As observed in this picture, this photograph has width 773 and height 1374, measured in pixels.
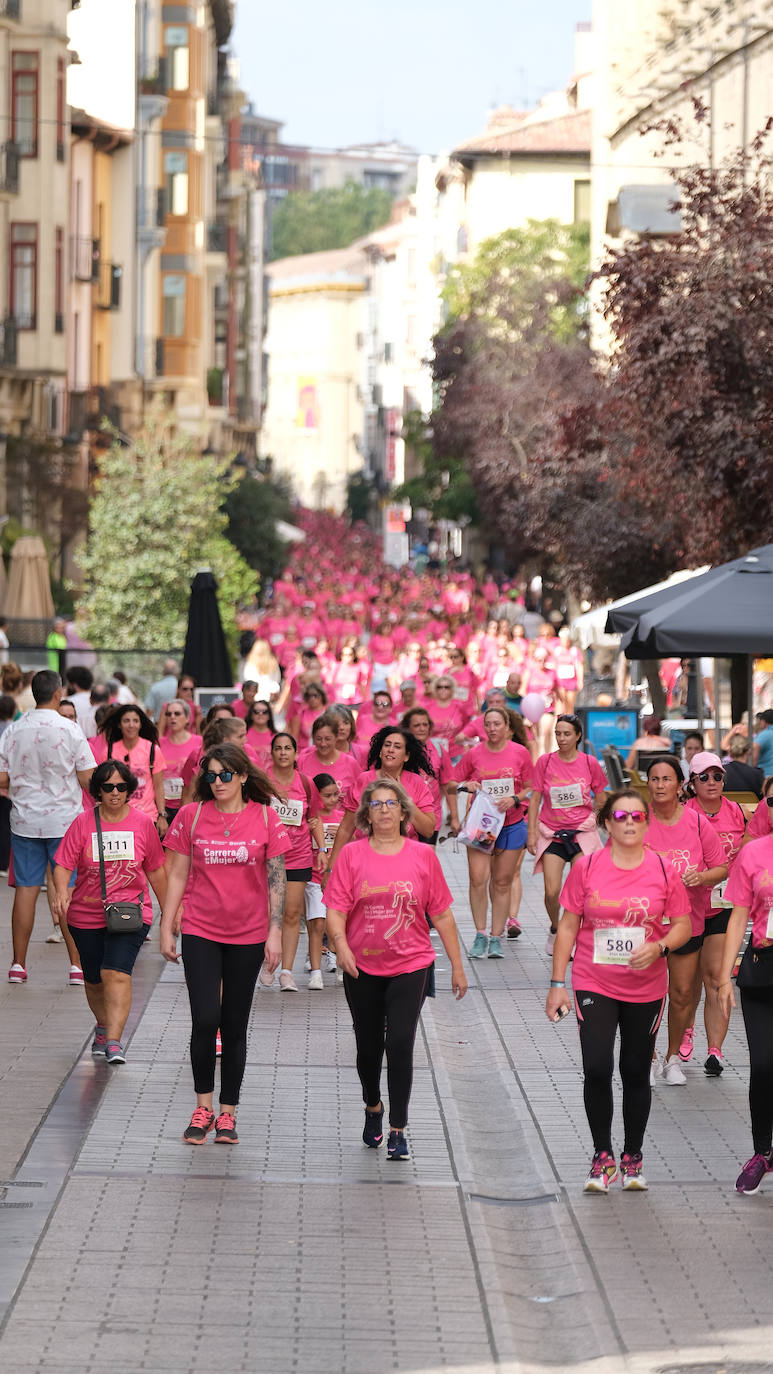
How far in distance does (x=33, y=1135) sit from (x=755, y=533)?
1354 cm

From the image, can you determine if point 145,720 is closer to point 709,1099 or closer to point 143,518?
point 709,1099

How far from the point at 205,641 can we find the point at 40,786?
488 inches

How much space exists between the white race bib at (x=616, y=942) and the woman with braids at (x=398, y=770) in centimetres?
325

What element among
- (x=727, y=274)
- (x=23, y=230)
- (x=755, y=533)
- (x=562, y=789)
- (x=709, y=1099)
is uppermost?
(x=23, y=230)

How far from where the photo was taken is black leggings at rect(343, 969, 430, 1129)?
359 inches

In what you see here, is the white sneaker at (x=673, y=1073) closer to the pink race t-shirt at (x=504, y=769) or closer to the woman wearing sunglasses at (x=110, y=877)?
the woman wearing sunglasses at (x=110, y=877)

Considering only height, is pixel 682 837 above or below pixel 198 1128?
above

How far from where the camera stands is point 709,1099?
10.4m

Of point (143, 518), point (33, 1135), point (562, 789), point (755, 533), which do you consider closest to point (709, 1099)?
point (33, 1135)

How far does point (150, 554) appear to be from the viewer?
34.2 m

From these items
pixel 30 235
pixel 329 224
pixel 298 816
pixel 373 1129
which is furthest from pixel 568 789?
pixel 329 224

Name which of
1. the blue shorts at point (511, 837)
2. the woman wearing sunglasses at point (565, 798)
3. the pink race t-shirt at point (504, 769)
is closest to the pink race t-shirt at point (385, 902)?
the woman wearing sunglasses at point (565, 798)

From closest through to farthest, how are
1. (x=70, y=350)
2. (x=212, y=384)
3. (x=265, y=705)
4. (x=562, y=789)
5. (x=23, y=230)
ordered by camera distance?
(x=562, y=789)
(x=265, y=705)
(x=23, y=230)
(x=70, y=350)
(x=212, y=384)

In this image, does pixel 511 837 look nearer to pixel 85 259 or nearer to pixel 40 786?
pixel 40 786
